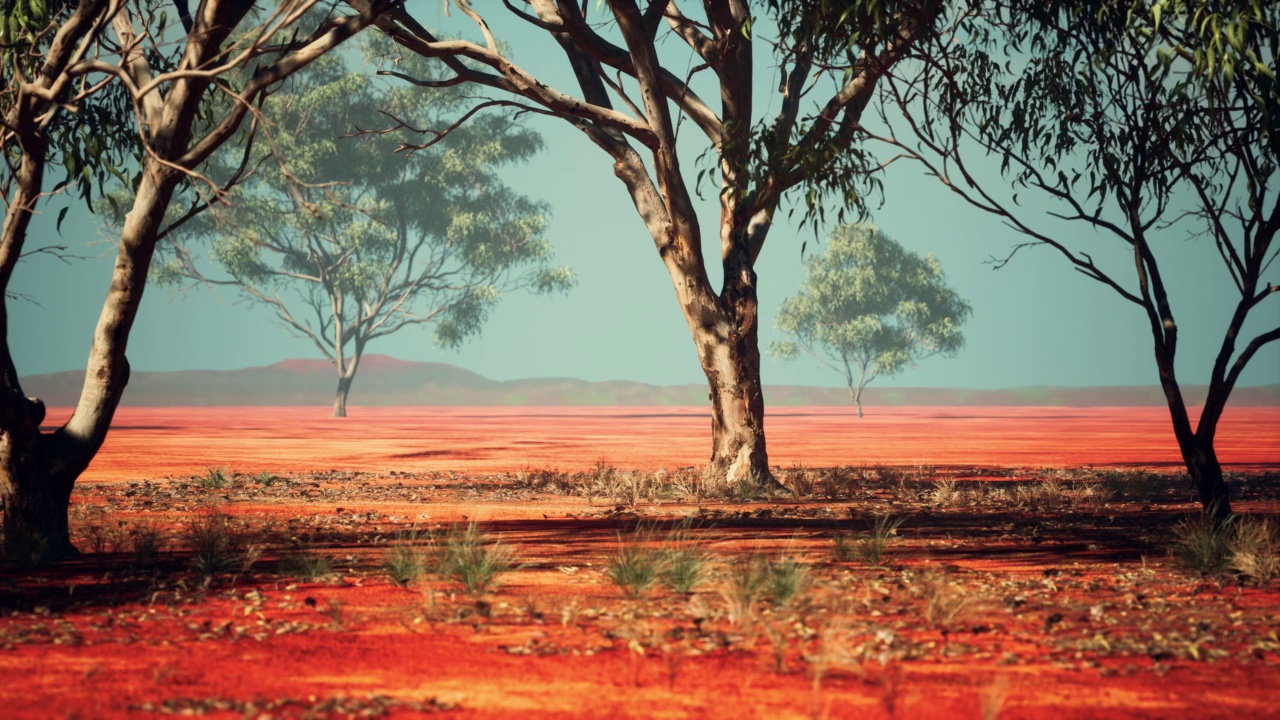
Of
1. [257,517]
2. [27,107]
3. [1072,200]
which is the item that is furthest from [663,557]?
[1072,200]

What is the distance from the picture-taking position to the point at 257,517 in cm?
1175

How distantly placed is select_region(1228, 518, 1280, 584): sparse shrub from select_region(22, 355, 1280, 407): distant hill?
9953 cm

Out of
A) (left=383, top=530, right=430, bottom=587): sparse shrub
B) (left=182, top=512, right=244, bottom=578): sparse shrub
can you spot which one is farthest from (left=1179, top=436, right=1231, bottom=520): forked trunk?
(left=182, top=512, right=244, bottom=578): sparse shrub

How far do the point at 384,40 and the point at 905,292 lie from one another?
105ft

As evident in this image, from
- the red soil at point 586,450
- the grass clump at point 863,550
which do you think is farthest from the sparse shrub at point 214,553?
the red soil at point 586,450

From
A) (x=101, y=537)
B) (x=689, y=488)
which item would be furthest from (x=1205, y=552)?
(x=101, y=537)

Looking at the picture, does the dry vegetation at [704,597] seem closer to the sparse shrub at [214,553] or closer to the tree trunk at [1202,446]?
the sparse shrub at [214,553]

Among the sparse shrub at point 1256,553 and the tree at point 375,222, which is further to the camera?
the tree at point 375,222

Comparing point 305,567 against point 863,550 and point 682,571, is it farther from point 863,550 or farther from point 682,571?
point 863,550

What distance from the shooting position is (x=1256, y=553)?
7879mm

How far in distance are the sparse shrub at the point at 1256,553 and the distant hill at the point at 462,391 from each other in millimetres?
99534

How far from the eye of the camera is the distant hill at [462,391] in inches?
4045

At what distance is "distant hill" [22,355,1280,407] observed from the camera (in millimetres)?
102750

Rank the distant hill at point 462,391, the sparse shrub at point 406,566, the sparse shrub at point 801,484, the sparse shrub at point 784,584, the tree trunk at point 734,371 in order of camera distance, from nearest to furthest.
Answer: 1. the sparse shrub at point 784,584
2. the sparse shrub at point 406,566
3. the sparse shrub at point 801,484
4. the tree trunk at point 734,371
5. the distant hill at point 462,391
